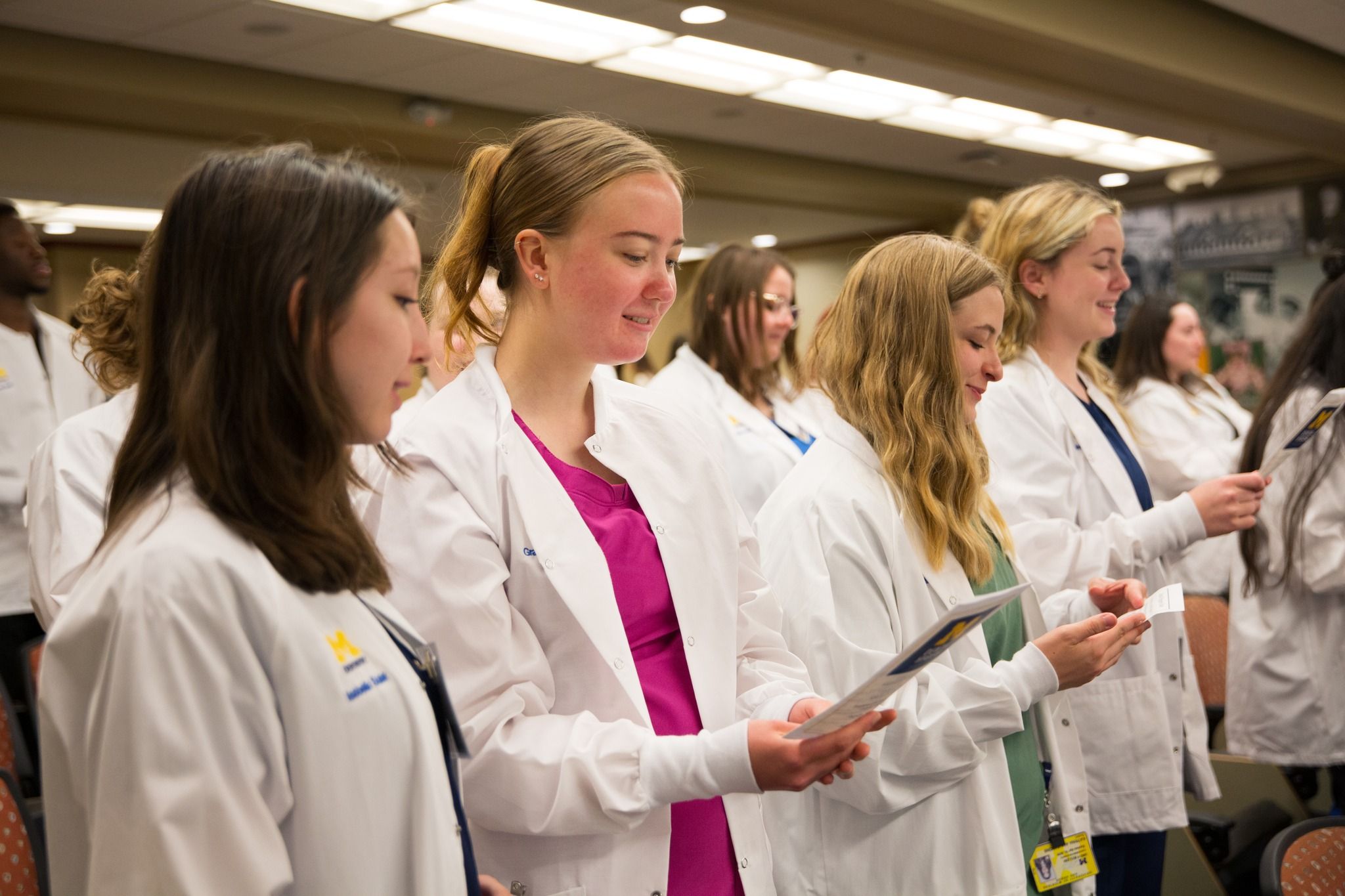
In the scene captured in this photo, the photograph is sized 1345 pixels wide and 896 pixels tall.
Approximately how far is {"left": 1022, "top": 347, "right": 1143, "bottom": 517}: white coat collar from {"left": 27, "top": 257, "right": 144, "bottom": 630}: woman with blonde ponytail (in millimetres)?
2068

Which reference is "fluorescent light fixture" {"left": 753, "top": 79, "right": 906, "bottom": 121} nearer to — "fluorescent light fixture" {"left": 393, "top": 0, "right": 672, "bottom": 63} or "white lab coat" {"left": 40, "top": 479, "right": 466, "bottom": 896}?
"fluorescent light fixture" {"left": 393, "top": 0, "right": 672, "bottom": 63}

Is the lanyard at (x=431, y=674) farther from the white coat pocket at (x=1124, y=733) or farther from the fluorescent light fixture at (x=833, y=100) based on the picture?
the fluorescent light fixture at (x=833, y=100)

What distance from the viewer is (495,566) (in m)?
1.48

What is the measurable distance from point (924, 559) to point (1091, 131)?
329 inches

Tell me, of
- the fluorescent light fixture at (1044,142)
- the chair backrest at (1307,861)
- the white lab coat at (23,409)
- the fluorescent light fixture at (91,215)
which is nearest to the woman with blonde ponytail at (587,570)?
the chair backrest at (1307,861)

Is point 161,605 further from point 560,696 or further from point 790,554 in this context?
point 790,554

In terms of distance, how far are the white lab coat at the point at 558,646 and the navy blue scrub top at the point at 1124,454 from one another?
56.6 inches

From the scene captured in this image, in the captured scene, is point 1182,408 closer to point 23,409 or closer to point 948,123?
point 948,123

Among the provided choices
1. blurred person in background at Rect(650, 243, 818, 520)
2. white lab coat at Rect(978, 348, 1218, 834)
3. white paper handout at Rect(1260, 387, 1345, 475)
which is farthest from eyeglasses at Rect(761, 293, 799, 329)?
white paper handout at Rect(1260, 387, 1345, 475)

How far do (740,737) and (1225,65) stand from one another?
24.8 feet

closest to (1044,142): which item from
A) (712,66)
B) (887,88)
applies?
(887,88)

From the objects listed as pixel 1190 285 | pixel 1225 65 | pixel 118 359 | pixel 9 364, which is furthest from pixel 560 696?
pixel 1190 285

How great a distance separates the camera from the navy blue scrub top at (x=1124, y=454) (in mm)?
2787

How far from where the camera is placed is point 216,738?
0.99 meters
